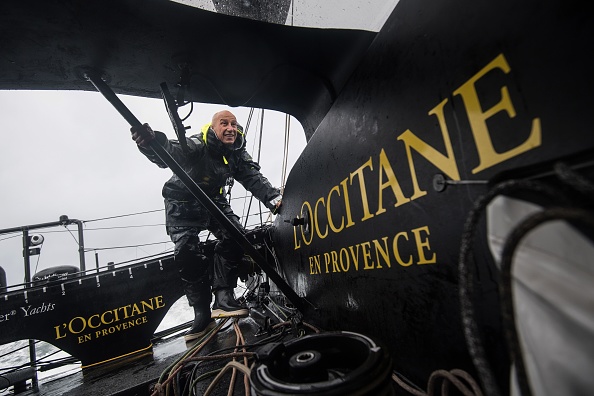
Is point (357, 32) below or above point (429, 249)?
above

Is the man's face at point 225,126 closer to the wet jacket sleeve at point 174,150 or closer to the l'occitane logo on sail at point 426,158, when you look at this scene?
the wet jacket sleeve at point 174,150

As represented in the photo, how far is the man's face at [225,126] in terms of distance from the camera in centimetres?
278

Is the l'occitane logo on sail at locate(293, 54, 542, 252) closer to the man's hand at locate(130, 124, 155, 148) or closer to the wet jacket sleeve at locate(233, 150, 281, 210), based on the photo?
the man's hand at locate(130, 124, 155, 148)

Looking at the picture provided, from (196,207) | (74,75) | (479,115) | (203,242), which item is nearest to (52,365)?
(203,242)

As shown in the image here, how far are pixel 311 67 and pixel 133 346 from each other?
2.90 metres

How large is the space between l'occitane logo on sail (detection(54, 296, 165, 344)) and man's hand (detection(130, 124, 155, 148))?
173 centimetres

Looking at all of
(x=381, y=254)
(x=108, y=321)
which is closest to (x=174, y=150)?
(x=108, y=321)

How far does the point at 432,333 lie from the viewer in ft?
2.74

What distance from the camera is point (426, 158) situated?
79 cm

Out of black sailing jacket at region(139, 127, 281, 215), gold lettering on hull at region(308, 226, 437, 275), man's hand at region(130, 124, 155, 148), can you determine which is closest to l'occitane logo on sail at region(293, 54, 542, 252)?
gold lettering on hull at region(308, 226, 437, 275)

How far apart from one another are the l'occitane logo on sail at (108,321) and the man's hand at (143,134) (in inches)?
68.0

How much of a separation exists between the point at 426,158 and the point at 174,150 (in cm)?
219

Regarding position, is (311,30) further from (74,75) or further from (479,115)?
(74,75)

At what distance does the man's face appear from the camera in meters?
2.78
